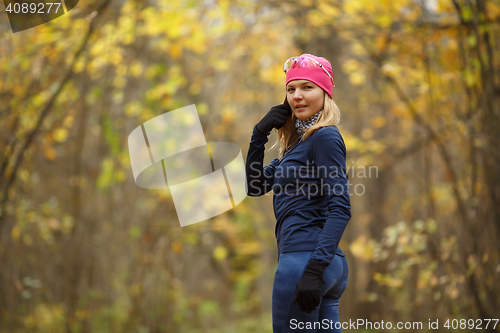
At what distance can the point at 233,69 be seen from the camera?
28.2 feet

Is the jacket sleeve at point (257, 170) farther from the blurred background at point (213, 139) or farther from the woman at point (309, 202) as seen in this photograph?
the blurred background at point (213, 139)

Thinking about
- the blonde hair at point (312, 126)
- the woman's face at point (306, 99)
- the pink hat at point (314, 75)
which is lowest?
the blonde hair at point (312, 126)

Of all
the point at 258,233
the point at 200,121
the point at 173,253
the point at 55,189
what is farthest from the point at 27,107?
the point at 258,233

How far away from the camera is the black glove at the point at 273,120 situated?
2.11 meters

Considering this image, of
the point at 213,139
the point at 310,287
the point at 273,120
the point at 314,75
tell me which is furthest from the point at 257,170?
the point at 213,139

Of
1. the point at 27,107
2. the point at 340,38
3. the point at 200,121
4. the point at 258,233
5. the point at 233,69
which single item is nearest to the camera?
the point at 27,107

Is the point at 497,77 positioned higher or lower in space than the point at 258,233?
higher

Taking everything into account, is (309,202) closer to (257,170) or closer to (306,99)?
(257,170)

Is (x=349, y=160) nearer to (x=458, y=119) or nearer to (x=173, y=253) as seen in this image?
(x=458, y=119)

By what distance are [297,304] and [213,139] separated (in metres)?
6.53

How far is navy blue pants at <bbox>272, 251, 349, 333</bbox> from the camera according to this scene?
183 cm

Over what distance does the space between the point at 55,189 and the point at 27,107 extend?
6.51 ft

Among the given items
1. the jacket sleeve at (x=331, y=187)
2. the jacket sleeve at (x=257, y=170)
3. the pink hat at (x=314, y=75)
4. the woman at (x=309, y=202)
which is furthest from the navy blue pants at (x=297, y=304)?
the pink hat at (x=314, y=75)

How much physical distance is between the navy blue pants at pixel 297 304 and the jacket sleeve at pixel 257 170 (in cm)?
43
